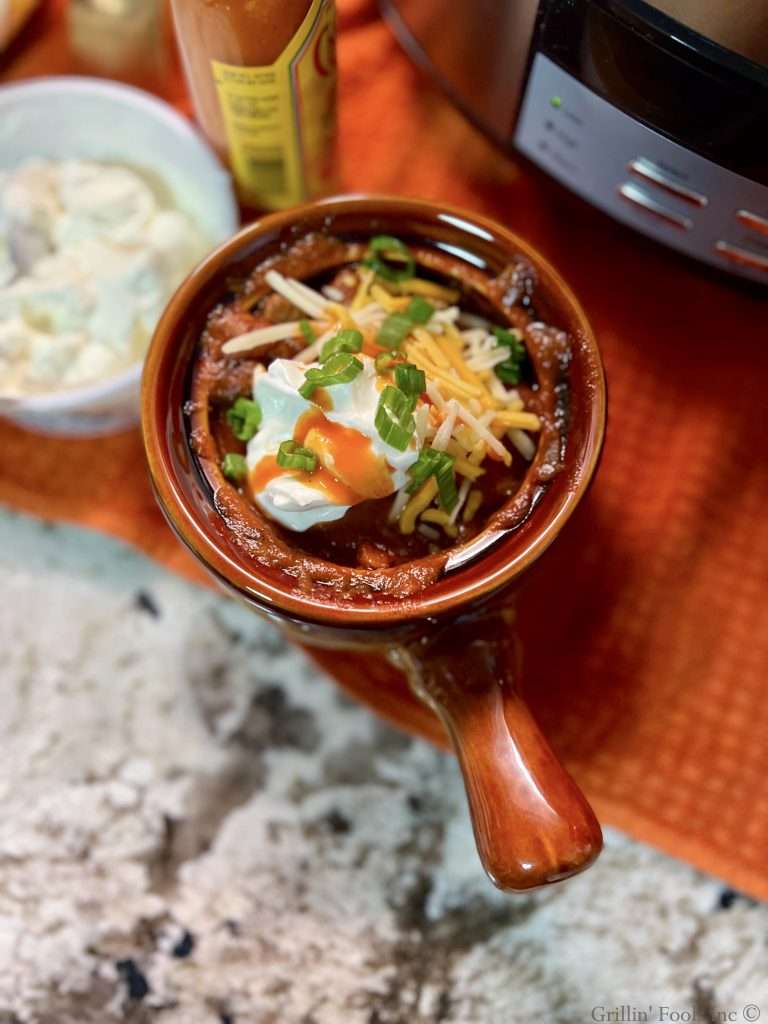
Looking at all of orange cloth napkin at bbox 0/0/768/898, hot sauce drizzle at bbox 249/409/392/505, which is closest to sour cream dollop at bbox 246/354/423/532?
hot sauce drizzle at bbox 249/409/392/505

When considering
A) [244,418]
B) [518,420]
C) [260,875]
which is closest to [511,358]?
[518,420]

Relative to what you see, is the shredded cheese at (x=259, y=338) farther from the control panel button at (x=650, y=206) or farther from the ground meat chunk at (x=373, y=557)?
the control panel button at (x=650, y=206)

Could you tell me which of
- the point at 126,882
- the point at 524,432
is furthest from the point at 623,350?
the point at 126,882

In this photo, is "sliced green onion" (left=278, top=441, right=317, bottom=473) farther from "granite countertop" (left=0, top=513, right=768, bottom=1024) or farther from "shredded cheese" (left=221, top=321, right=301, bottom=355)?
"granite countertop" (left=0, top=513, right=768, bottom=1024)

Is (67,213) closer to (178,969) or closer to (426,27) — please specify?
(426,27)

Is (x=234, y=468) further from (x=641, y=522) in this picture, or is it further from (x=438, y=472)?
(x=641, y=522)
